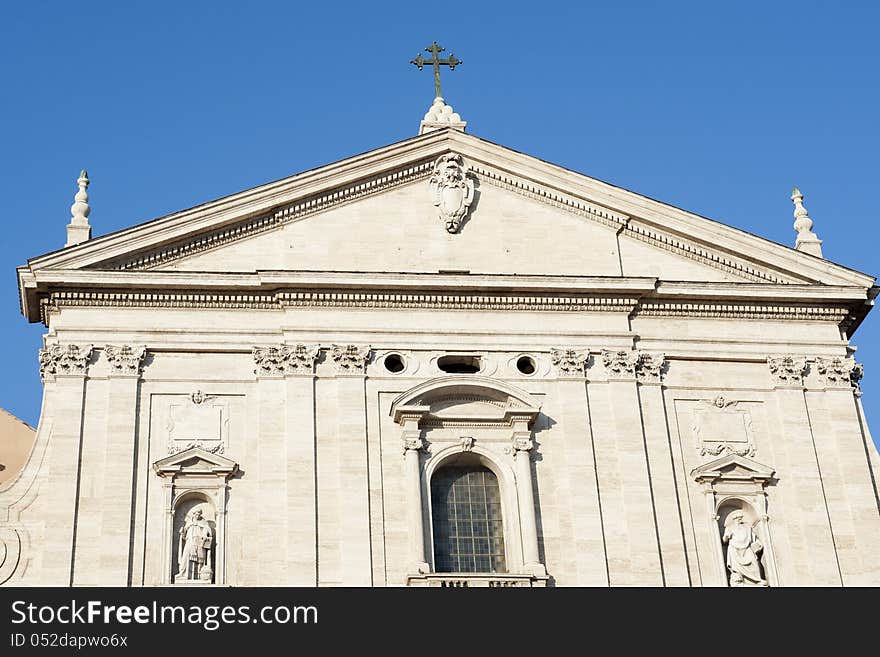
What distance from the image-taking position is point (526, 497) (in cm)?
3028

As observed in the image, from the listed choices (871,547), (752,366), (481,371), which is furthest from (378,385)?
(871,547)

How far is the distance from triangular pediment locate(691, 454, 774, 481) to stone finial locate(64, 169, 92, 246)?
1274 cm

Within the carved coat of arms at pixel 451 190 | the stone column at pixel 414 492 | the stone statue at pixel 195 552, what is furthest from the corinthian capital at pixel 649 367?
the stone statue at pixel 195 552

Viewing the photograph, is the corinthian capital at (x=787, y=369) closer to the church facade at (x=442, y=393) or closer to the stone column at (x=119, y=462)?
the church facade at (x=442, y=393)

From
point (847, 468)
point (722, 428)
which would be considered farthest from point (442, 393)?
point (847, 468)

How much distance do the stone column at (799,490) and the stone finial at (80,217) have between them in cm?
1387

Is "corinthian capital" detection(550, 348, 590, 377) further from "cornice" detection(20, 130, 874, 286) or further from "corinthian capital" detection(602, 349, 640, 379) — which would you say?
"cornice" detection(20, 130, 874, 286)

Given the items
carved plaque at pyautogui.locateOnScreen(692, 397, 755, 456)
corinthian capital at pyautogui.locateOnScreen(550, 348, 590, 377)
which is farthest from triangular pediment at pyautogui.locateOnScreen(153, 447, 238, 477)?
carved plaque at pyautogui.locateOnScreen(692, 397, 755, 456)

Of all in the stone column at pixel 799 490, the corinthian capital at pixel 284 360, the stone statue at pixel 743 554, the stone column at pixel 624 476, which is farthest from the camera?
the corinthian capital at pixel 284 360

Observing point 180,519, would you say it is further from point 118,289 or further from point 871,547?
point 871,547

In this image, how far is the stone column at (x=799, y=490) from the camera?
30.6 metres

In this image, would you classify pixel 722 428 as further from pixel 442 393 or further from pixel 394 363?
pixel 394 363

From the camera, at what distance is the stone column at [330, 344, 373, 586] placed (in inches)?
1153
